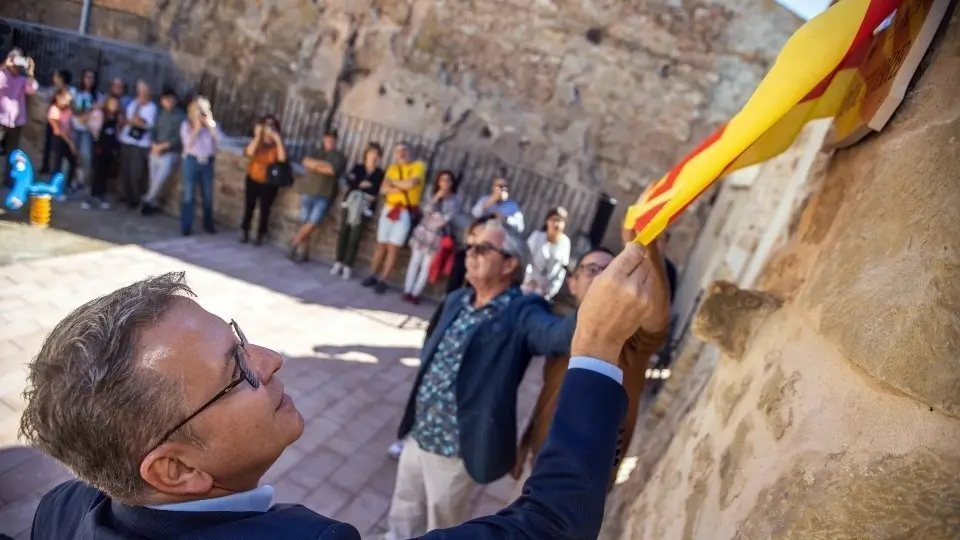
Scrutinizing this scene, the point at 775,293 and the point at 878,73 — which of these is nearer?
the point at 878,73

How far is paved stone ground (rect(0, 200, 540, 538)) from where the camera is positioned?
327 centimetres

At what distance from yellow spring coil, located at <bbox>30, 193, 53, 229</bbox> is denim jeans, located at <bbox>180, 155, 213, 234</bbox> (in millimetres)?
1407

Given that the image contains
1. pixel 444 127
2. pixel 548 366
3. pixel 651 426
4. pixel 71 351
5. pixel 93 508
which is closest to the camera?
pixel 71 351

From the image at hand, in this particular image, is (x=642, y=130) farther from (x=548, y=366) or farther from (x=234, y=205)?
(x=548, y=366)

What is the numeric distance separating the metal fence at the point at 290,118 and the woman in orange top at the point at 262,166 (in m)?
1.37

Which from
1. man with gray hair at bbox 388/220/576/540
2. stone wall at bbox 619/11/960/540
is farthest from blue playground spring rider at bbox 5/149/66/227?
stone wall at bbox 619/11/960/540

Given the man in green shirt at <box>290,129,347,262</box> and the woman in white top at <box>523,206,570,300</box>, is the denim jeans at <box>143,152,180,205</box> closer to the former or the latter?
the man in green shirt at <box>290,129,347,262</box>

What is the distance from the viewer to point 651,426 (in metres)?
4.28

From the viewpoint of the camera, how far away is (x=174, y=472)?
1.03 meters

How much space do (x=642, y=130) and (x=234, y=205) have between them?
21.6 feet

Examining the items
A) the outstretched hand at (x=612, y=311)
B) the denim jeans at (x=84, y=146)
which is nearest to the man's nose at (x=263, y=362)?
the outstretched hand at (x=612, y=311)

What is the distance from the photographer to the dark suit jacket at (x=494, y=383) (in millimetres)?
2330

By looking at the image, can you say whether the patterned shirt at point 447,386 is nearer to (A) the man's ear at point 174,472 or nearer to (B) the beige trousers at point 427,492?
(B) the beige trousers at point 427,492

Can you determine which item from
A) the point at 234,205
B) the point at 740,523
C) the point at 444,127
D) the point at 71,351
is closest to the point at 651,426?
the point at 740,523
